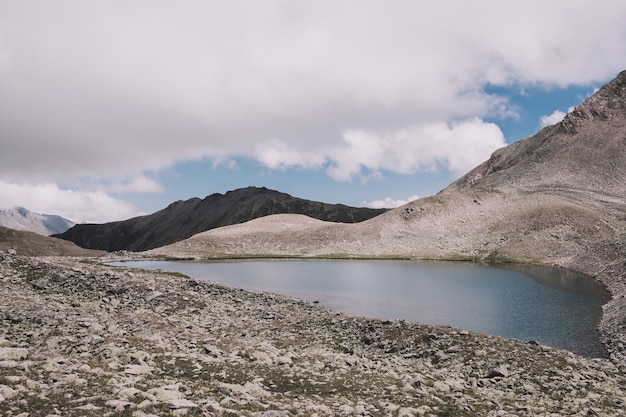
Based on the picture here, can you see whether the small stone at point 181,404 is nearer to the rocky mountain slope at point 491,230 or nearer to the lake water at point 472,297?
the lake water at point 472,297

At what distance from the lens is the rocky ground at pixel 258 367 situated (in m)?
15.4

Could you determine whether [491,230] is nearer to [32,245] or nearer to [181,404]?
[181,404]

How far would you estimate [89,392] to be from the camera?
14797mm

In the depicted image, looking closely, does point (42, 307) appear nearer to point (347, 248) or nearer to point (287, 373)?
point (287, 373)

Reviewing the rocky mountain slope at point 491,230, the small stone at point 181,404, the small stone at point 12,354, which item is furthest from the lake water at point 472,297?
the small stone at point 12,354

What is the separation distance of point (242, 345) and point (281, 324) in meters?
10.3

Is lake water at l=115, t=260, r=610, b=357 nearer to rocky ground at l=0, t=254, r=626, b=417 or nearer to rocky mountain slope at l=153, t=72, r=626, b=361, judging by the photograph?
rocky ground at l=0, t=254, r=626, b=417

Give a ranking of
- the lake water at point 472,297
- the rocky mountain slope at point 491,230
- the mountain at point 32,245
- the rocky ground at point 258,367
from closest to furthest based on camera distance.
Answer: the rocky ground at point 258,367 → the lake water at point 472,297 → the rocky mountain slope at point 491,230 → the mountain at point 32,245

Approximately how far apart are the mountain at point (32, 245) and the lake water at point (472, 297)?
82.2 m

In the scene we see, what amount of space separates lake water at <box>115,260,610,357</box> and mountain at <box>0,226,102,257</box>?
270 feet

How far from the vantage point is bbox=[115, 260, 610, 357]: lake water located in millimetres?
43469

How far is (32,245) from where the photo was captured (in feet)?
472

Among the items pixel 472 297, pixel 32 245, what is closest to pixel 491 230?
pixel 472 297

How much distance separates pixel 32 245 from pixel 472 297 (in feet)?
483
